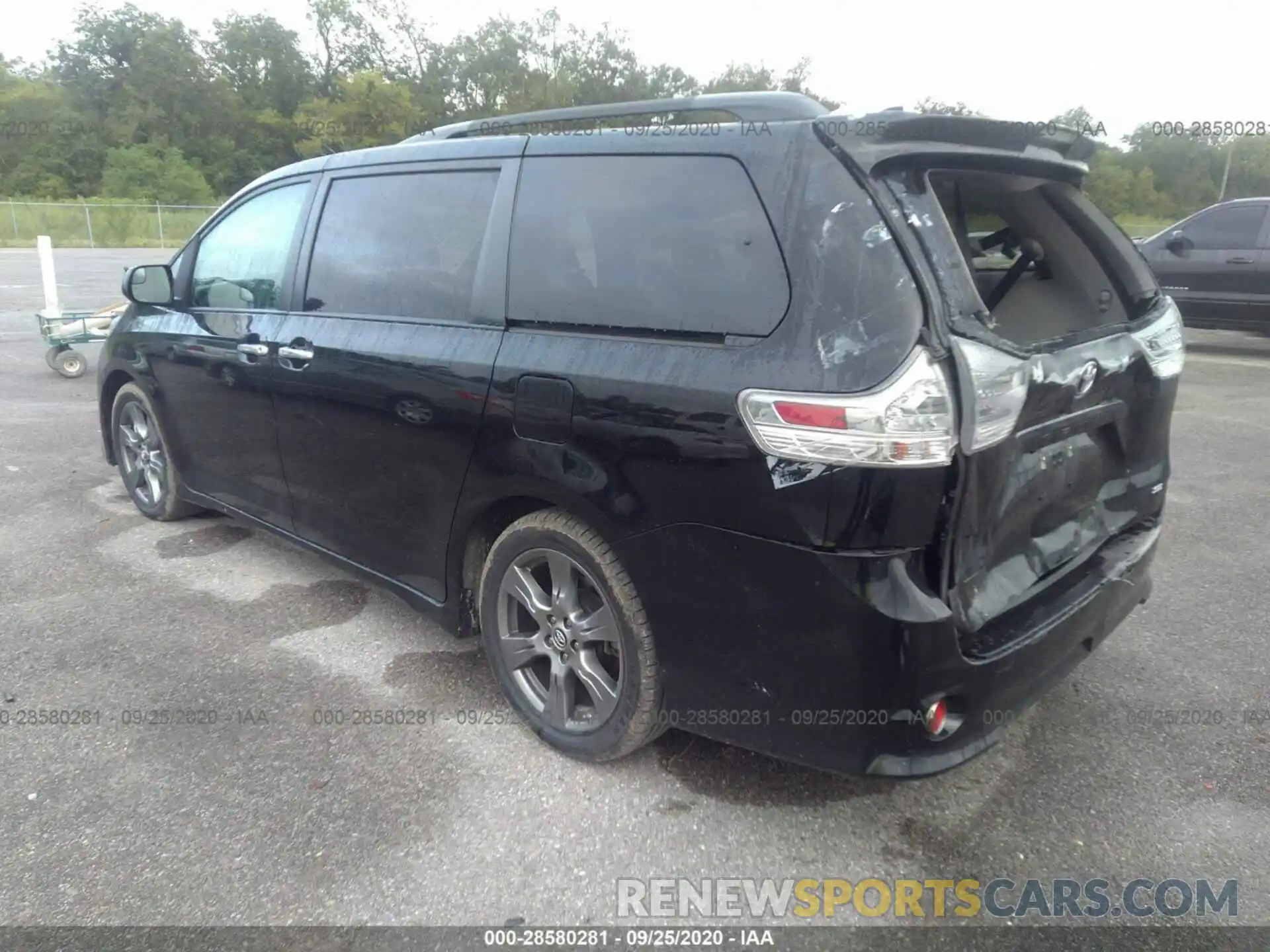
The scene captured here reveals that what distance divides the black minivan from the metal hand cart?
6.15 meters

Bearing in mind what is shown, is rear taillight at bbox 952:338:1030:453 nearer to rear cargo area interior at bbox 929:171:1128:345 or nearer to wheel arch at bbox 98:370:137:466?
→ rear cargo area interior at bbox 929:171:1128:345

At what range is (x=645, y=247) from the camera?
2391mm

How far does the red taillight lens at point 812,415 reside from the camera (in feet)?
6.39

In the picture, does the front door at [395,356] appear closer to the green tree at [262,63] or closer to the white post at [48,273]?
the white post at [48,273]

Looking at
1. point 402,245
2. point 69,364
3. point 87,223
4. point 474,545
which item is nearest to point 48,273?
point 69,364

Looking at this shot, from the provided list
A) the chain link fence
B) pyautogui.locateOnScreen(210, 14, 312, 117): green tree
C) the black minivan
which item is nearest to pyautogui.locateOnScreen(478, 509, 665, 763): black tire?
the black minivan

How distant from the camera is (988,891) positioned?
2.24 m

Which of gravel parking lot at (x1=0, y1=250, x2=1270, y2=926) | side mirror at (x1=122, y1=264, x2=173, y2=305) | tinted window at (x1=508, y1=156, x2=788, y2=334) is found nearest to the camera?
tinted window at (x1=508, y1=156, x2=788, y2=334)

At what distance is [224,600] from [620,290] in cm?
249

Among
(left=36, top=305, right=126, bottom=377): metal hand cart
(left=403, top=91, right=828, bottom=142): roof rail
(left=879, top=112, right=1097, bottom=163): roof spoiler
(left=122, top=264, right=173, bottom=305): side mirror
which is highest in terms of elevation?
(left=403, top=91, right=828, bottom=142): roof rail

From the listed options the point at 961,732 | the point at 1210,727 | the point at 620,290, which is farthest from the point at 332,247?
the point at 1210,727

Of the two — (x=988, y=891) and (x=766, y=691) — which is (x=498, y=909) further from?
(x=988, y=891)

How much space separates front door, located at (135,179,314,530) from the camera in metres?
3.57

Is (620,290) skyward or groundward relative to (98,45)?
groundward
